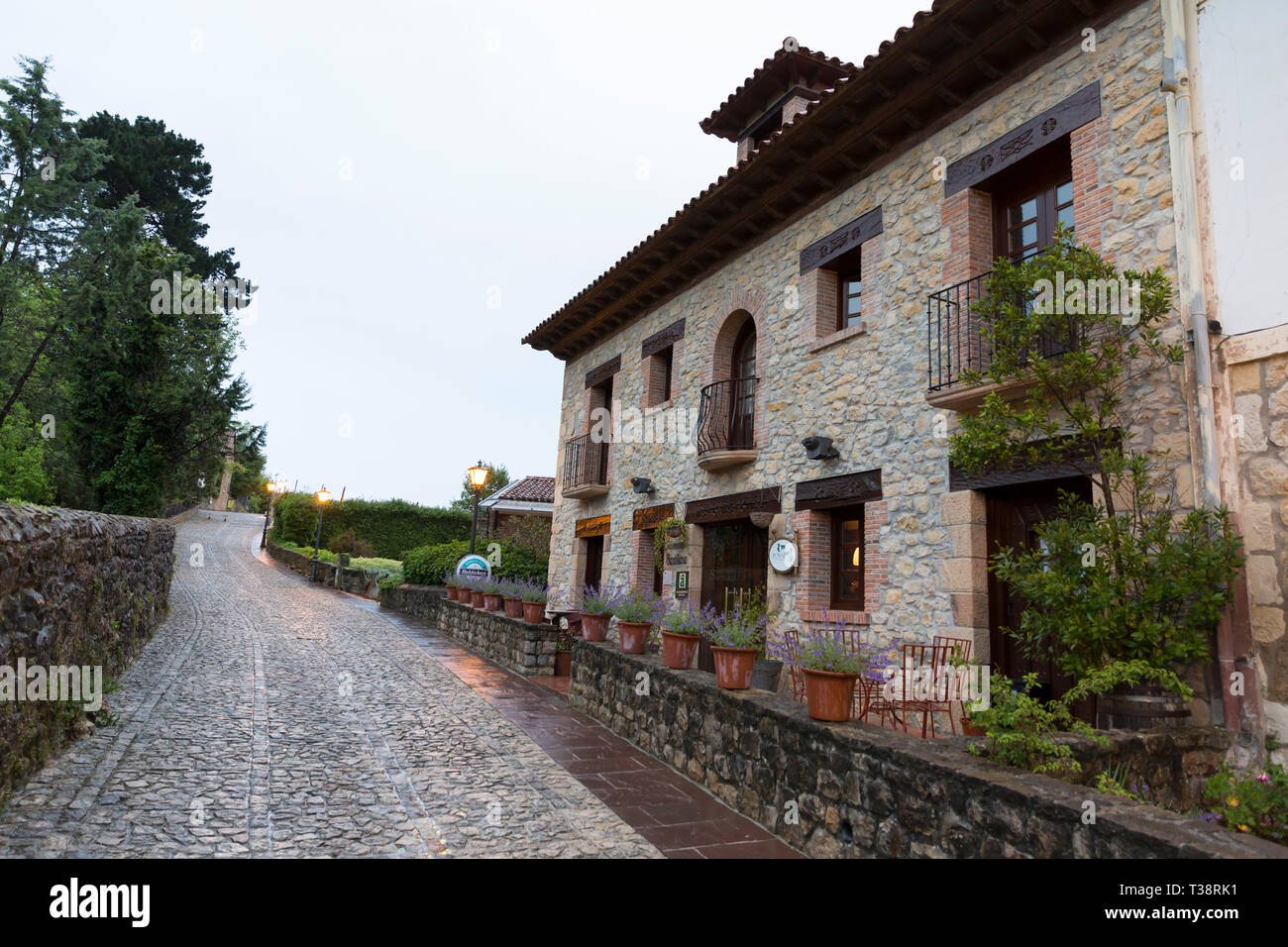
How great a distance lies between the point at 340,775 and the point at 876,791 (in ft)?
12.0

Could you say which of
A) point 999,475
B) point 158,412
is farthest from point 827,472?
point 158,412

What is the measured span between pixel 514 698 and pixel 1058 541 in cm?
615

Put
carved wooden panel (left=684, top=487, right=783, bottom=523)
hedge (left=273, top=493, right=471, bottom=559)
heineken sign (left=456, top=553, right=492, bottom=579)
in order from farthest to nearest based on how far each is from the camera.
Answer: hedge (left=273, top=493, right=471, bottom=559)
heineken sign (left=456, top=553, right=492, bottom=579)
carved wooden panel (left=684, top=487, right=783, bottom=523)

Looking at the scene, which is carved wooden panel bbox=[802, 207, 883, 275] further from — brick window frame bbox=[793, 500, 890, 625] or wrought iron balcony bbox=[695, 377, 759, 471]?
brick window frame bbox=[793, 500, 890, 625]

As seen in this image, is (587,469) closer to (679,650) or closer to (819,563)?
(819,563)

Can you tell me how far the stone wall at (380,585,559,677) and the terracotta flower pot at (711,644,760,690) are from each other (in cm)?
529

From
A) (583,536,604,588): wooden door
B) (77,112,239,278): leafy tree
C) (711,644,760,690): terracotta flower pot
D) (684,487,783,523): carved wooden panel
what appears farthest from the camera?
(77,112,239,278): leafy tree

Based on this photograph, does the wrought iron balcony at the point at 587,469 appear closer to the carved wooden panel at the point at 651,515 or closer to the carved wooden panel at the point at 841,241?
the carved wooden panel at the point at 651,515

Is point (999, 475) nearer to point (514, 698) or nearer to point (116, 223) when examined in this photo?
point (514, 698)

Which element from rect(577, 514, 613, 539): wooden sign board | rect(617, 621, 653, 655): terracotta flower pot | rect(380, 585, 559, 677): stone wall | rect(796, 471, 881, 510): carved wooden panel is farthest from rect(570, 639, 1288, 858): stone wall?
rect(577, 514, 613, 539): wooden sign board

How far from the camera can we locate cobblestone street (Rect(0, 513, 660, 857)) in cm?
370
